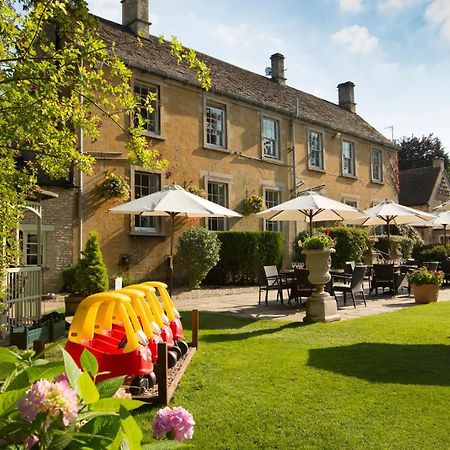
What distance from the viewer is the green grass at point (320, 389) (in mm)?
3609

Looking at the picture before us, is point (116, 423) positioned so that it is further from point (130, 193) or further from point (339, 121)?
point (339, 121)

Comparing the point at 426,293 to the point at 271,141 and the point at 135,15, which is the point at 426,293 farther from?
the point at 135,15

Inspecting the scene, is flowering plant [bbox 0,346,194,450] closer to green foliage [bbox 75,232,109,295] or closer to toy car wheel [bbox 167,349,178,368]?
toy car wheel [bbox 167,349,178,368]

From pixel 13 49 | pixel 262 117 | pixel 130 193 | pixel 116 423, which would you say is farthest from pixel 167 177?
pixel 116 423

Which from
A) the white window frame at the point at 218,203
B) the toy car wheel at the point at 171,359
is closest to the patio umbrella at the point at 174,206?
the toy car wheel at the point at 171,359

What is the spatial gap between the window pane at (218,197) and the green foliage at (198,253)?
299 centimetres

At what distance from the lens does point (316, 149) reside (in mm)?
22469

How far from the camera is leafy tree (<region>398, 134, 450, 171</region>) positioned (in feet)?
166

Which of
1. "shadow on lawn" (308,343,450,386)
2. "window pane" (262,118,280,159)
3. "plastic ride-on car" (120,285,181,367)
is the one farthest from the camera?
"window pane" (262,118,280,159)

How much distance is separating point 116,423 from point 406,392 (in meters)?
4.11

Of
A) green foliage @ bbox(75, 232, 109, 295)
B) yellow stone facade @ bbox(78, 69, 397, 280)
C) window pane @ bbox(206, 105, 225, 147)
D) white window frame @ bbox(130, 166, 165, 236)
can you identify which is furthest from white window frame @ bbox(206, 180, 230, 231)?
green foliage @ bbox(75, 232, 109, 295)

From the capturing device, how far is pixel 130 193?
15.2 metres

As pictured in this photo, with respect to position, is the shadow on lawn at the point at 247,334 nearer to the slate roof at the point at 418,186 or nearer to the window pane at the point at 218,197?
the window pane at the point at 218,197

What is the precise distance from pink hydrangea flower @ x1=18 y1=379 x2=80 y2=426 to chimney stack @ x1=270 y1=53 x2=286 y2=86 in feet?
78.7
